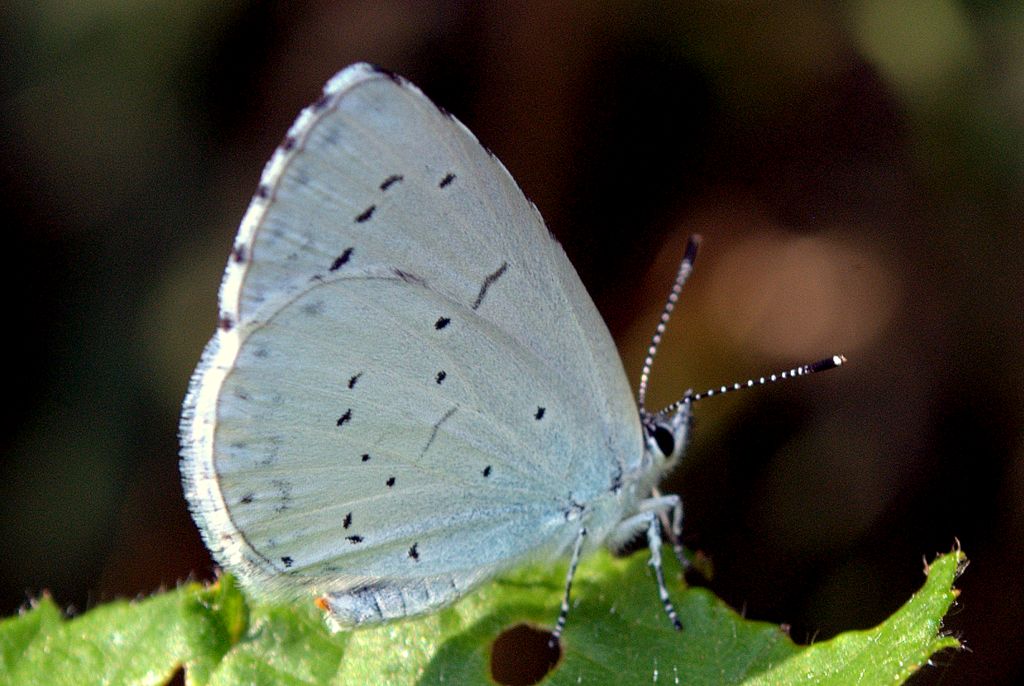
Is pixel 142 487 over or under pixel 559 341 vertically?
under

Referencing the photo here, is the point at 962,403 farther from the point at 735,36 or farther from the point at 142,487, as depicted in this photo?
the point at 142,487

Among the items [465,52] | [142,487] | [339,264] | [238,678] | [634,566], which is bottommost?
[142,487]

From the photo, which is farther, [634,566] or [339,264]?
[634,566]

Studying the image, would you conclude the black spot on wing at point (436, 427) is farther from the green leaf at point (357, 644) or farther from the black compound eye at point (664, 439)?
the black compound eye at point (664, 439)

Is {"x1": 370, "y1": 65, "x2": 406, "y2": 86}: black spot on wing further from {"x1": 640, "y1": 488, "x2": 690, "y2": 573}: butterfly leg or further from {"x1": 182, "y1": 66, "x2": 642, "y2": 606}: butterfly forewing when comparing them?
{"x1": 640, "y1": 488, "x2": 690, "y2": 573}: butterfly leg

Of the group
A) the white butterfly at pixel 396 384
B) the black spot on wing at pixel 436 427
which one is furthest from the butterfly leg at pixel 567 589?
the black spot on wing at pixel 436 427

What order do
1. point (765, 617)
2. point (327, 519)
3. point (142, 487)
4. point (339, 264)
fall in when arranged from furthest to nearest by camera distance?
point (142, 487)
point (765, 617)
point (327, 519)
point (339, 264)

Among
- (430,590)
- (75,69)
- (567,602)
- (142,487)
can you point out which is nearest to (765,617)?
(567,602)

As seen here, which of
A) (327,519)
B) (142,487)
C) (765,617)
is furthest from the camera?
(142,487)
